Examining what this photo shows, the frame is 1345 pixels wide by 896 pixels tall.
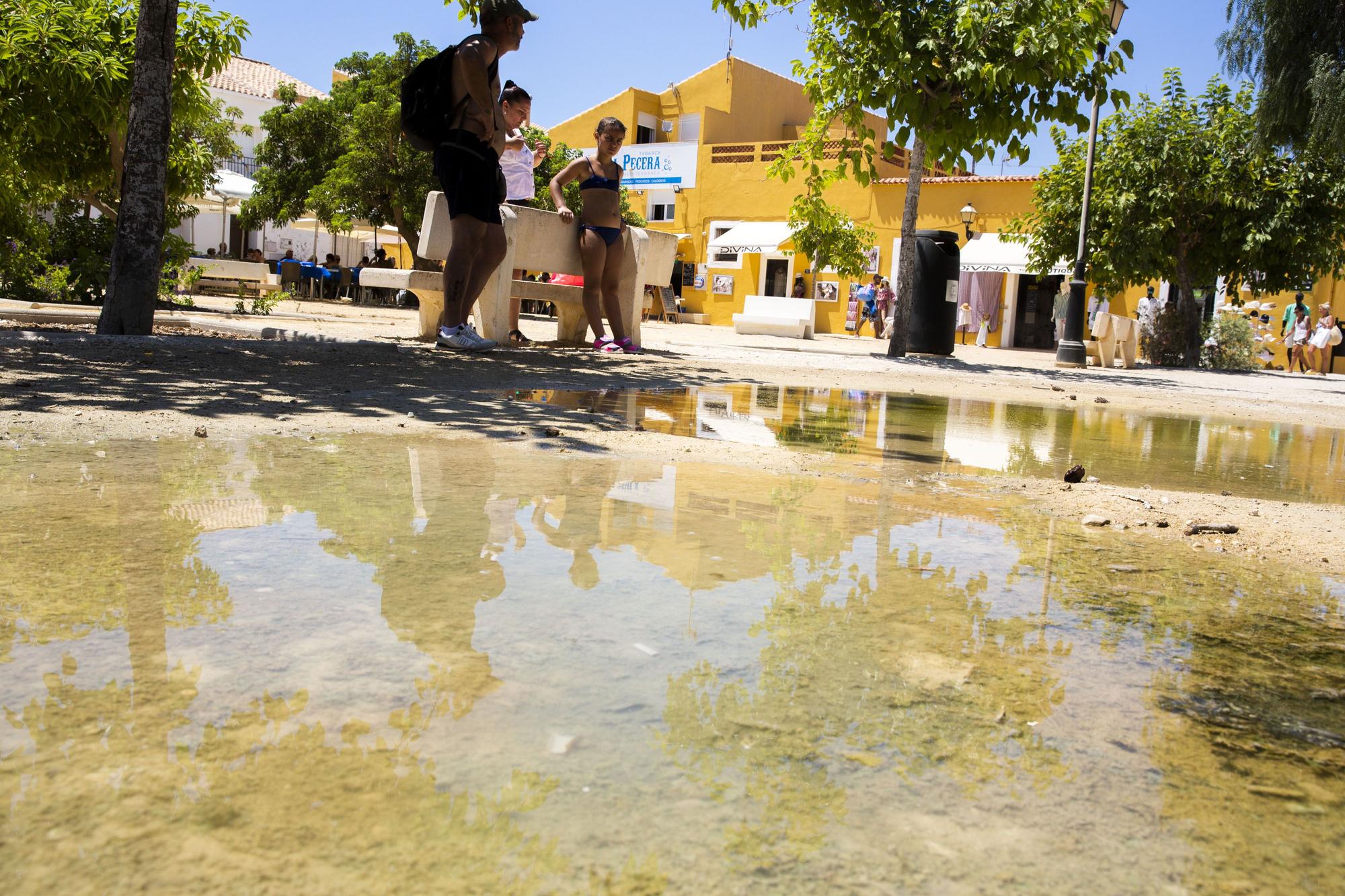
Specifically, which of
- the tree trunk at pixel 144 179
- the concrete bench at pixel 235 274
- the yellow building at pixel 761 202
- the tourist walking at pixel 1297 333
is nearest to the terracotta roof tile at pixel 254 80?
the yellow building at pixel 761 202

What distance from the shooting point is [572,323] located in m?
9.80

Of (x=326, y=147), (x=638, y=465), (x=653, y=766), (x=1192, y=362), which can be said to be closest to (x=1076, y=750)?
(x=653, y=766)

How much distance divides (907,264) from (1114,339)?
18.6 ft

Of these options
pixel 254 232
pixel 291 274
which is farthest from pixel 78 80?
pixel 254 232

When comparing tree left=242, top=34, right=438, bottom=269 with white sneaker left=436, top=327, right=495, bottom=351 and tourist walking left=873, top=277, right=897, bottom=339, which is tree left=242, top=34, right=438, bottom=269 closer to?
tourist walking left=873, top=277, right=897, bottom=339

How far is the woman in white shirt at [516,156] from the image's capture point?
26.7 feet

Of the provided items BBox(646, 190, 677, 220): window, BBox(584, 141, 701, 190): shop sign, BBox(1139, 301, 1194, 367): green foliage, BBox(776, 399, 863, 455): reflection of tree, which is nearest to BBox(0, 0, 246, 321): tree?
BBox(776, 399, 863, 455): reflection of tree

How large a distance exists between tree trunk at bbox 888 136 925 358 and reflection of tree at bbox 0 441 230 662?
422 inches

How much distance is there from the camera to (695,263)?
34906 mm

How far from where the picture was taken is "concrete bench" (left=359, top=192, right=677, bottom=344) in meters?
7.94

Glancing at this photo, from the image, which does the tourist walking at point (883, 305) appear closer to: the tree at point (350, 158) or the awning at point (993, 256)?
the awning at point (993, 256)

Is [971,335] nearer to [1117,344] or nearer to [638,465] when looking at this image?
[1117,344]

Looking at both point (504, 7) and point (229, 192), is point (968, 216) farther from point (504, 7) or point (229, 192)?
point (504, 7)

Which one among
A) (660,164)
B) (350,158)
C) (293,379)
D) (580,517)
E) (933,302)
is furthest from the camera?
(660,164)
